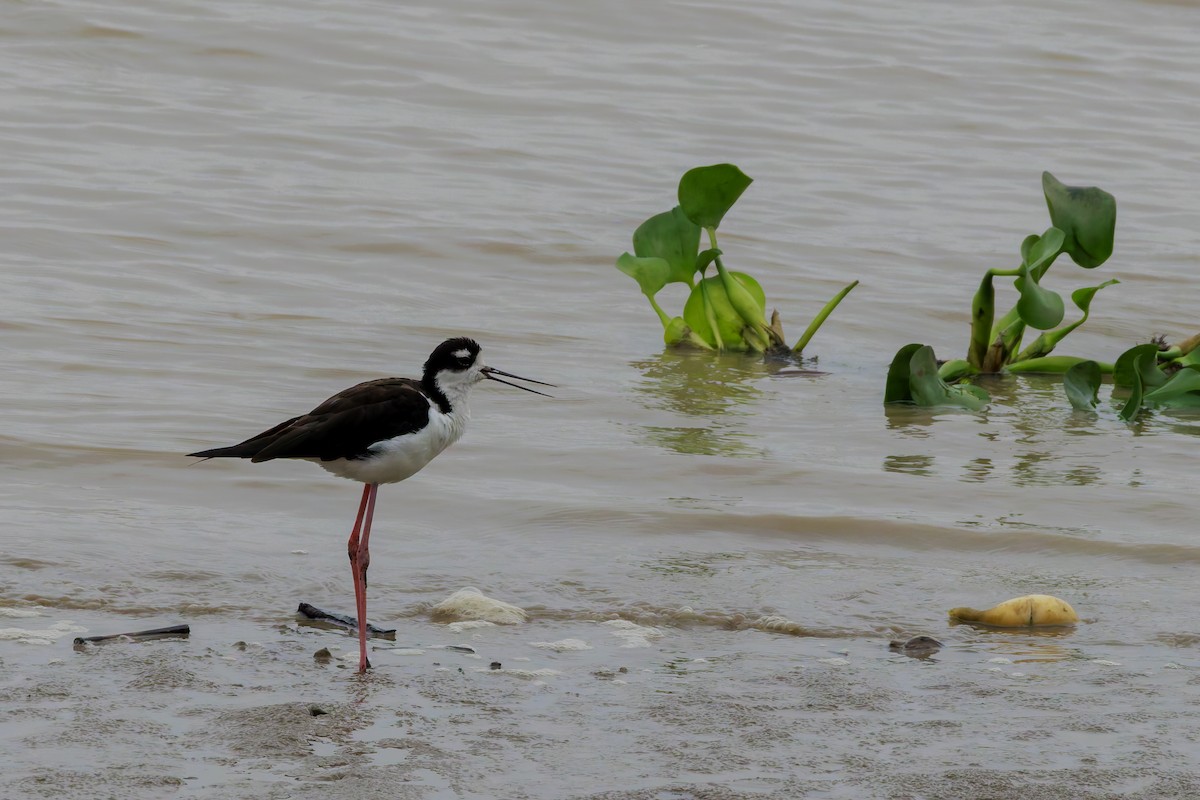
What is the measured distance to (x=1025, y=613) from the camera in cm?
529

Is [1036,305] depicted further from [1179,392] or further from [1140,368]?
[1179,392]

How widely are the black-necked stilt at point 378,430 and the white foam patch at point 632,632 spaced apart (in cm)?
78

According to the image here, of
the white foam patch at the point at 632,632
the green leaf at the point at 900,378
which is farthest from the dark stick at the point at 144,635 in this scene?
the green leaf at the point at 900,378

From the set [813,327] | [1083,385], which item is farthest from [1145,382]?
[813,327]

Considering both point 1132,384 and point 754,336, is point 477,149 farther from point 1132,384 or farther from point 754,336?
point 1132,384

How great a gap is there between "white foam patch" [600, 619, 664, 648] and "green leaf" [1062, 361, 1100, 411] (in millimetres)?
4011

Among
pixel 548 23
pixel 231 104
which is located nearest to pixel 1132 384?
pixel 231 104

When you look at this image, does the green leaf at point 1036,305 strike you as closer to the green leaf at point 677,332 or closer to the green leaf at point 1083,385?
the green leaf at point 1083,385

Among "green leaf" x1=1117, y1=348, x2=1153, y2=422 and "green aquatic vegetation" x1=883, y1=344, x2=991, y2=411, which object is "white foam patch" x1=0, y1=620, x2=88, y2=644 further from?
"green leaf" x1=1117, y1=348, x2=1153, y2=422

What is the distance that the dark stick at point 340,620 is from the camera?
5.07 m

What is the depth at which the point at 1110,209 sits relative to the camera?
28.4 feet

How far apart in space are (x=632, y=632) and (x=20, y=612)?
1877mm

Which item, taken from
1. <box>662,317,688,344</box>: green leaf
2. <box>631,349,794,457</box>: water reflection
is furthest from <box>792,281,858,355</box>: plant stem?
<box>662,317,688,344</box>: green leaf

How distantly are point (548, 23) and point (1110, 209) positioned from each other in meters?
10.6
